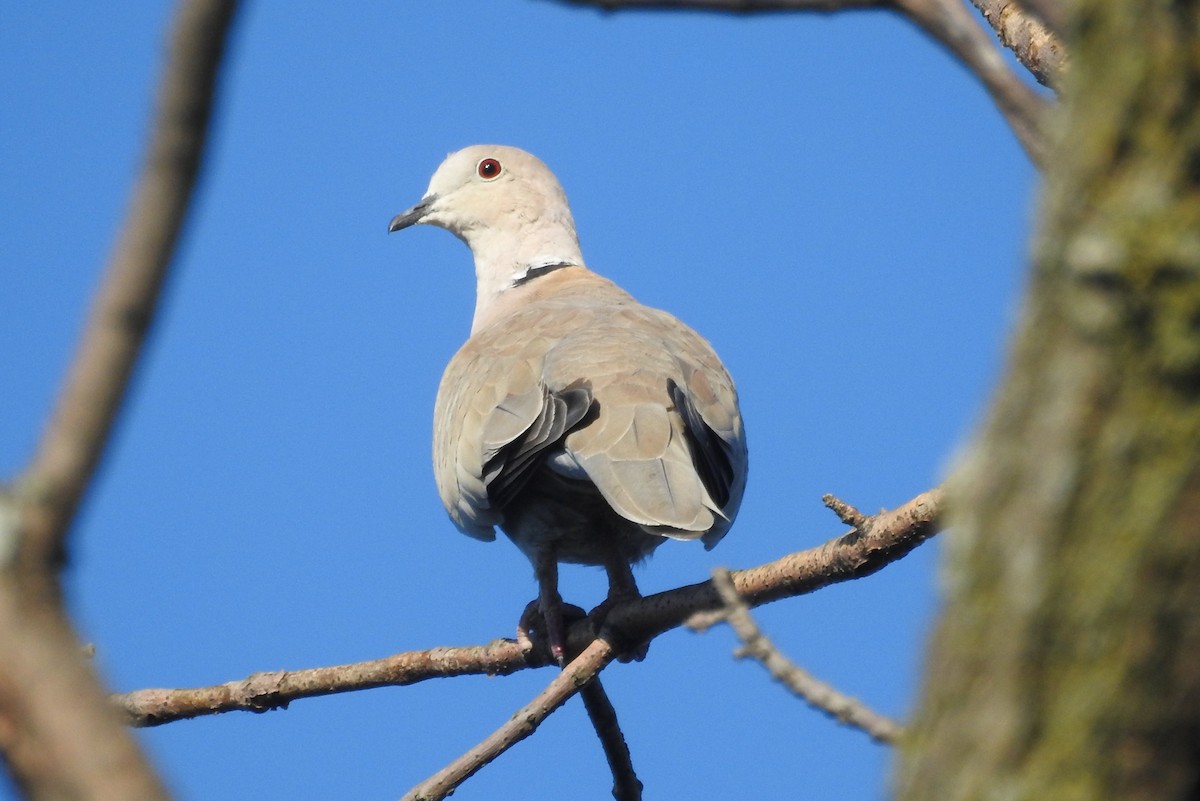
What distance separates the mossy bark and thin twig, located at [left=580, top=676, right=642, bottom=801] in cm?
305

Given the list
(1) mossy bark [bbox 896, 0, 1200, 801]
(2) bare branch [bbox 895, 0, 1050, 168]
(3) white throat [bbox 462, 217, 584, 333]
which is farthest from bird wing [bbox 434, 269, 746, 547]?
(1) mossy bark [bbox 896, 0, 1200, 801]

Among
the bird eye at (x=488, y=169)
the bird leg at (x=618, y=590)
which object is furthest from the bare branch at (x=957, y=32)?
the bird eye at (x=488, y=169)

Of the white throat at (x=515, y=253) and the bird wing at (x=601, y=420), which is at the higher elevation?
the white throat at (x=515, y=253)

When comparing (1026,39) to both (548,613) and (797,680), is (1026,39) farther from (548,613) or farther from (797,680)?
(797,680)

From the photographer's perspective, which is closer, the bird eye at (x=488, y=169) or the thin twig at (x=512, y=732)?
the thin twig at (x=512, y=732)

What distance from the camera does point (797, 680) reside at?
6.25 feet

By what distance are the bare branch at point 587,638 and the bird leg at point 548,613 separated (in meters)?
0.04

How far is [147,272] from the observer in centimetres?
103

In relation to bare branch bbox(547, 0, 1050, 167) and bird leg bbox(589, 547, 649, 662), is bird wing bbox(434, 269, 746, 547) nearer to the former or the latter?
bird leg bbox(589, 547, 649, 662)

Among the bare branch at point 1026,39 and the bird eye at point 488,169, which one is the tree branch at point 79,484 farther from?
the bird eye at point 488,169

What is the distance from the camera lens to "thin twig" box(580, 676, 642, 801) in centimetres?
398

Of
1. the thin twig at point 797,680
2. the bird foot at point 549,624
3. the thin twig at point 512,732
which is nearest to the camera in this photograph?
the thin twig at point 797,680

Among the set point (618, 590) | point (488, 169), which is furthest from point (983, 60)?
point (488, 169)

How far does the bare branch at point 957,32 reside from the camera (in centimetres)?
150
